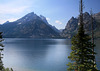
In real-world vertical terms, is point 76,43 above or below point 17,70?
above

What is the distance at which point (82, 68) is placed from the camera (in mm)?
15773

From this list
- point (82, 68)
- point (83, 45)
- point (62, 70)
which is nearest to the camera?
point (82, 68)

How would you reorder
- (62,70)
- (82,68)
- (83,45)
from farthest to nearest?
(62,70) < (83,45) < (82,68)

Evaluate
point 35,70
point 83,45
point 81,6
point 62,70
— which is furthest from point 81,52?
point 35,70

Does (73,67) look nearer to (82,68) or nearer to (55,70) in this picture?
(82,68)

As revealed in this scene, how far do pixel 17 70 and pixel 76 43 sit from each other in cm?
4599

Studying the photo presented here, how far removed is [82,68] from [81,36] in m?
5.13

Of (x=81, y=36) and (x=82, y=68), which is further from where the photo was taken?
(x=81, y=36)

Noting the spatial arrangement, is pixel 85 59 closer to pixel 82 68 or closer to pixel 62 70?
pixel 82 68

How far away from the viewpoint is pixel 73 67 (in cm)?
1712

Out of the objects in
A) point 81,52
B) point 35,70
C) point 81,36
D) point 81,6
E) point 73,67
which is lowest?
point 35,70

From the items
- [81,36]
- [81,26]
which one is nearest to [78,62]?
[81,36]

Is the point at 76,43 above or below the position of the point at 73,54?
above

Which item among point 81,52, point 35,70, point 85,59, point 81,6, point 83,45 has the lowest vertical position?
point 35,70
